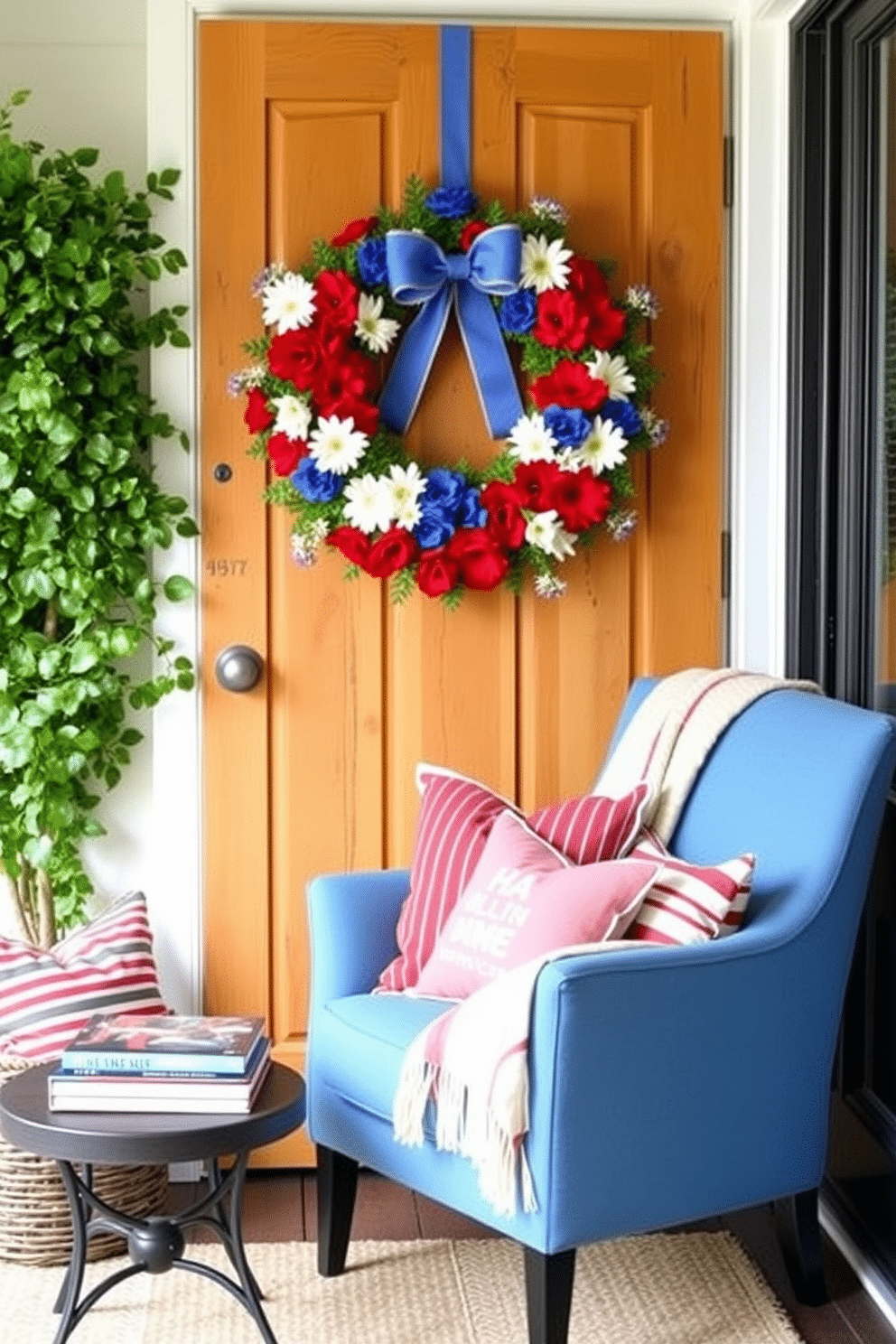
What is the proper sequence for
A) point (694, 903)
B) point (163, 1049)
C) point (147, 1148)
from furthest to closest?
point (694, 903) < point (163, 1049) < point (147, 1148)

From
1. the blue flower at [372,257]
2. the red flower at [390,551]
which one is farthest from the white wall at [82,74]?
the red flower at [390,551]

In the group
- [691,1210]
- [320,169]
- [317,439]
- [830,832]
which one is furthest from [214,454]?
[691,1210]

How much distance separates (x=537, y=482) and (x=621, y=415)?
0.64 feet

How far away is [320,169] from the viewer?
3.64 metres

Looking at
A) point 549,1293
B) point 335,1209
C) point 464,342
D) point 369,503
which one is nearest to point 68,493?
point 369,503

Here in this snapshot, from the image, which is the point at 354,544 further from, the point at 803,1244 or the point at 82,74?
the point at 803,1244

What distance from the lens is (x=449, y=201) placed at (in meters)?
3.59

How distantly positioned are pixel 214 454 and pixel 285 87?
0.67 meters

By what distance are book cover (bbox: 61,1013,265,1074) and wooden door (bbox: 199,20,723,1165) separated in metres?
0.87

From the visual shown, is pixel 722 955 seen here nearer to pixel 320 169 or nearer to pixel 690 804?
pixel 690 804

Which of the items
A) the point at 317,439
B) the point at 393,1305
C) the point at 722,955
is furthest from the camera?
the point at 317,439

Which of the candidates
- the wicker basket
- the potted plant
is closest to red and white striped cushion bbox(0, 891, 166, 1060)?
the wicker basket

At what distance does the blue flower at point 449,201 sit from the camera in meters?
3.59

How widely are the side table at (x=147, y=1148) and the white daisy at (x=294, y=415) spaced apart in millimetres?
1147
